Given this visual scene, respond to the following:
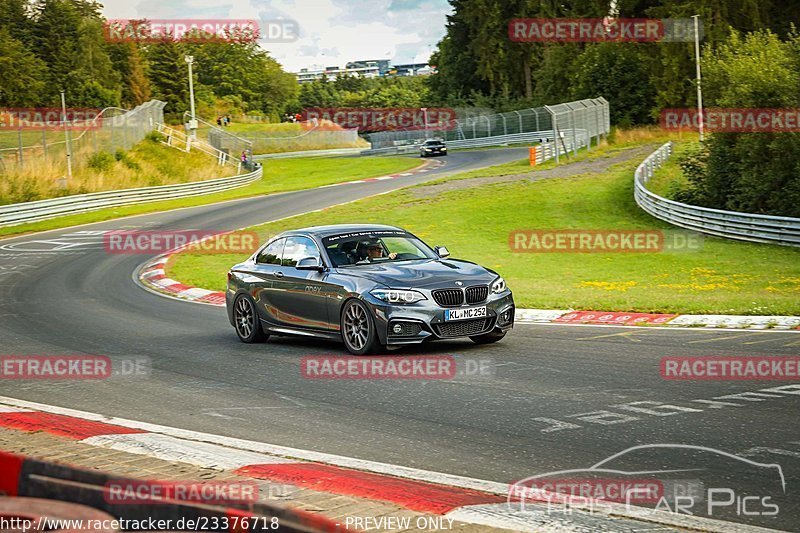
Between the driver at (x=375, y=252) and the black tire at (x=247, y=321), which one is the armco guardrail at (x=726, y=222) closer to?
the driver at (x=375, y=252)

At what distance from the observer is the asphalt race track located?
7543 mm

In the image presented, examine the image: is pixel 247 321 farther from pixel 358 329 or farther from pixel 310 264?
pixel 358 329

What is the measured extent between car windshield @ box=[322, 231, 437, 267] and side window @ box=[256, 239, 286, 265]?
3.02 ft

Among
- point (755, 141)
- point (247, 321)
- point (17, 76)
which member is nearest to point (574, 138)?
point (755, 141)

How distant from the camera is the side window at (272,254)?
14770 millimetres

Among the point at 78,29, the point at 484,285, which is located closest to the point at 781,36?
the point at 484,285

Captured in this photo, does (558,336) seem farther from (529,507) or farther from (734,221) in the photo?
(734,221)

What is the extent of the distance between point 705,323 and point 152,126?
165 feet

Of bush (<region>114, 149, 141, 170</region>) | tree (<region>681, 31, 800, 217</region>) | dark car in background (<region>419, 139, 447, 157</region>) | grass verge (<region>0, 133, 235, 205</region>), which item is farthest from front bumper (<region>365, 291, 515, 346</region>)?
dark car in background (<region>419, 139, 447, 157</region>)

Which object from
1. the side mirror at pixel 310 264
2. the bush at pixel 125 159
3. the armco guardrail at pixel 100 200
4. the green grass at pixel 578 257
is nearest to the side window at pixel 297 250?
the side mirror at pixel 310 264

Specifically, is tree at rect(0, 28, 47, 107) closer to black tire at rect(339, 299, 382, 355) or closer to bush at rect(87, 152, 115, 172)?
bush at rect(87, 152, 115, 172)

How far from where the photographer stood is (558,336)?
13820 mm

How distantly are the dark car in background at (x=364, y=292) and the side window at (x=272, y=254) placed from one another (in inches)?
0.6

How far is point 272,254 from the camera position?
1492cm
